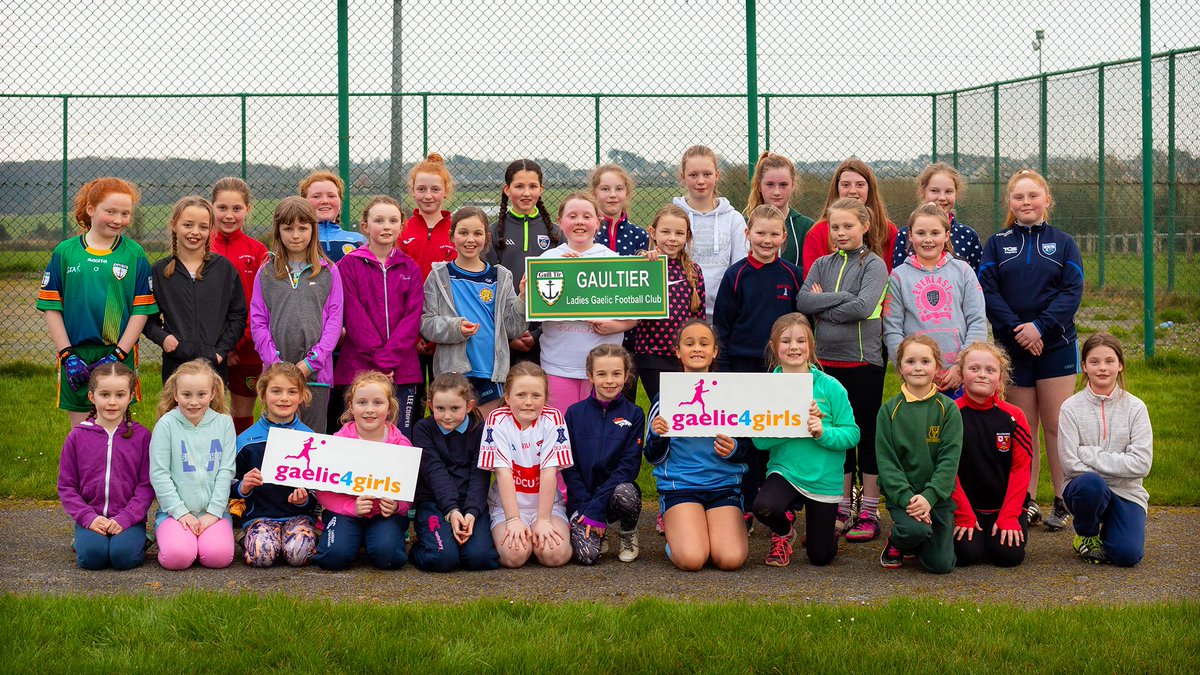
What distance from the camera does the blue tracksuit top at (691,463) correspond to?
5.98 metres

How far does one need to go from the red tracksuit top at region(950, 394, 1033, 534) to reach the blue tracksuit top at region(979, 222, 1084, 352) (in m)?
0.89

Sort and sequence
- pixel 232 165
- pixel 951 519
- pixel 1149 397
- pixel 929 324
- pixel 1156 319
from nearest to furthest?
pixel 951 519, pixel 929 324, pixel 1149 397, pixel 232 165, pixel 1156 319


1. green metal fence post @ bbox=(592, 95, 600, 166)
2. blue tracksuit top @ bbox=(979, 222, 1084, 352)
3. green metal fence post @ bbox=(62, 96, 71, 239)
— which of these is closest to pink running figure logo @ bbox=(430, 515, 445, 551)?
blue tracksuit top @ bbox=(979, 222, 1084, 352)

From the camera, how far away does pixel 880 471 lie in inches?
225

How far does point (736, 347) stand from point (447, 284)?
1.67 meters

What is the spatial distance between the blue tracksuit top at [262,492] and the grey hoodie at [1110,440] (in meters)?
3.92

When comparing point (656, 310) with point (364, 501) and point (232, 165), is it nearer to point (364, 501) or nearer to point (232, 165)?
point (364, 501)

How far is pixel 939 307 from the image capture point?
20.7 feet

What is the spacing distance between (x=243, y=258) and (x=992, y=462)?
4.39 m

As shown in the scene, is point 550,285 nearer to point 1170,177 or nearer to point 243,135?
point 243,135

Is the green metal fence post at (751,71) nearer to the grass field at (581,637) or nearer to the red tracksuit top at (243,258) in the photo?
the red tracksuit top at (243,258)

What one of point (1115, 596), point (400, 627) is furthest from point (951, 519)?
point (400, 627)

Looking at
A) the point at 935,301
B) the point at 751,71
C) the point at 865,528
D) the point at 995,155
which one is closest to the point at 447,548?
the point at 865,528

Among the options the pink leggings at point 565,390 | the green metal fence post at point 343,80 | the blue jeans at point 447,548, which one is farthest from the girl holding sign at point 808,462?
the green metal fence post at point 343,80
